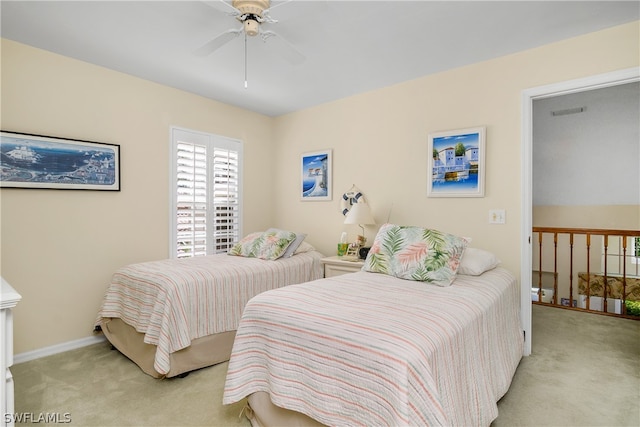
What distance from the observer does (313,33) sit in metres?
2.49

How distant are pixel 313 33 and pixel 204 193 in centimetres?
216

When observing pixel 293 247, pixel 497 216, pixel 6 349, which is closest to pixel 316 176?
pixel 293 247

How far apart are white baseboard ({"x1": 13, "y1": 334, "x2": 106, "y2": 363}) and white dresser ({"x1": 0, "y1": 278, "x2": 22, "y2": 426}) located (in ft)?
5.73

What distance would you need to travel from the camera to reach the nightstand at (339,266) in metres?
3.33

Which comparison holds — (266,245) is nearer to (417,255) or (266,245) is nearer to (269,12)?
(417,255)

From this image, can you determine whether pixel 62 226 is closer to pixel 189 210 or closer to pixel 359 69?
pixel 189 210

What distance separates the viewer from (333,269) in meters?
3.51

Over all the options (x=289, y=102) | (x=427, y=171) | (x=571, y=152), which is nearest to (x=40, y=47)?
(x=289, y=102)

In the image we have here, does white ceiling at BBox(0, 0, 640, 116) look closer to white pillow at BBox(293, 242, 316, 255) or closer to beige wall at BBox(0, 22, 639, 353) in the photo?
beige wall at BBox(0, 22, 639, 353)

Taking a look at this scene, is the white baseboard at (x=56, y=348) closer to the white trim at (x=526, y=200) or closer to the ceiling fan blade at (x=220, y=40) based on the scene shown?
the ceiling fan blade at (x=220, y=40)

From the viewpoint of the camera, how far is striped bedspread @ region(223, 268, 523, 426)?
129 centimetres

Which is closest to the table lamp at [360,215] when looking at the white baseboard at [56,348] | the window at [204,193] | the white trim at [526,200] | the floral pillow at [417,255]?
the floral pillow at [417,255]

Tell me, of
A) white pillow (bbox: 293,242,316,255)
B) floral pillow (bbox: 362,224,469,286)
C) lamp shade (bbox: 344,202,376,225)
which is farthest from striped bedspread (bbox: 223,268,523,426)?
white pillow (bbox: 293,242,316,255)

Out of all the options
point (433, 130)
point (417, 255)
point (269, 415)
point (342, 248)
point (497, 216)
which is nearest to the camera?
point (269, 415)
